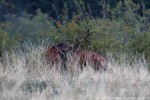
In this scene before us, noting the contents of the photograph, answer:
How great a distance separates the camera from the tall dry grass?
9.11 metres

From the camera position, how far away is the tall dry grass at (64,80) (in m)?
9.11

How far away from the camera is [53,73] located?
11.1 meters

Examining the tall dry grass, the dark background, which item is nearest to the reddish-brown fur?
the tall dry grass

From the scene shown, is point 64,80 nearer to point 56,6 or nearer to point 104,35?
point 104,35

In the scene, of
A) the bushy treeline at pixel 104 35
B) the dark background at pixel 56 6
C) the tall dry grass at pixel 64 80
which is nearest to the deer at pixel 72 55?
the tall dry grass at pixel 64 80

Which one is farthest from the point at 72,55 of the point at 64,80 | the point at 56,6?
the point at 56,6

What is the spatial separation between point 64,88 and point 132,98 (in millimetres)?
1400

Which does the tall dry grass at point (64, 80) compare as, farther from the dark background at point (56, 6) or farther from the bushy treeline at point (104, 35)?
the dark background at point (56, 6)

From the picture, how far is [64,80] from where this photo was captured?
34.2 ft

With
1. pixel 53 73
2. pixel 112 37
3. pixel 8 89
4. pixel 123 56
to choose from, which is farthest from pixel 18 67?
pixel 112 37

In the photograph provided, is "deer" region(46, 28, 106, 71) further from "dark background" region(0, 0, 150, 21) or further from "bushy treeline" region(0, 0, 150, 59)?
"dark background" region(0, 0, 150, 21)

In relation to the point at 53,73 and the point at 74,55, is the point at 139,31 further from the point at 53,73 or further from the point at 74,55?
the point at 53,73

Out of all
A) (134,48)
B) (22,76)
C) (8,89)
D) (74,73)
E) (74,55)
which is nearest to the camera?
(8,89)

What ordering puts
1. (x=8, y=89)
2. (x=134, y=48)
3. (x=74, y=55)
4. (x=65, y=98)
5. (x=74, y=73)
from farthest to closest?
(x=134, y=48), (x=74, y=55), (x=74, y=73), (x=8, y=89), (x=65, y=98)
